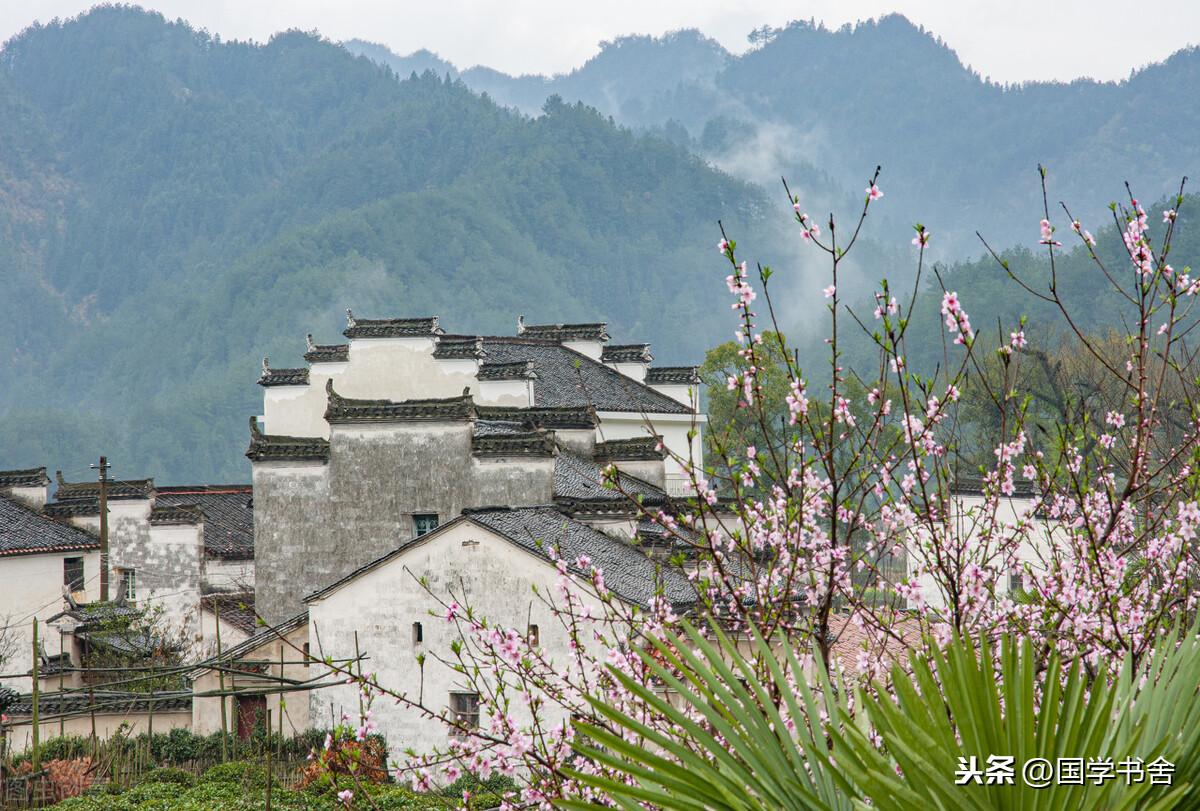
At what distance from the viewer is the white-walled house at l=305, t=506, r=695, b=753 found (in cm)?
2116

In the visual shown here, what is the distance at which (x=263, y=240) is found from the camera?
526 feet

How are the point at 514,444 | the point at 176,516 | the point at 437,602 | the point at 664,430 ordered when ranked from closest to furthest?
1. the point at 437,602
2. the point at 514,444
3. the point at 176,516
4. the point at 664,430

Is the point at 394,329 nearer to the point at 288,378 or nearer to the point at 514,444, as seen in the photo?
the point at 288,378

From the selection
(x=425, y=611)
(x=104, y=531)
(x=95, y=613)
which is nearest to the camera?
(x=425, y=611)

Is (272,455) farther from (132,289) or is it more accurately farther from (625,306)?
(132,289)

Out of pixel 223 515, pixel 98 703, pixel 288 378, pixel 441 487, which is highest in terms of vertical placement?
pixel 288 378

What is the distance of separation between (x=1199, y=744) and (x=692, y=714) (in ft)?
16.9

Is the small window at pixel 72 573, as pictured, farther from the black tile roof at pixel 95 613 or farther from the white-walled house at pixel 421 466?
the white-walled house at pixel 421 466

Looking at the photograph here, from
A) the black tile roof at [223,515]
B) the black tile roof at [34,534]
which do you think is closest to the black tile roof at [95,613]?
the black tile roof at [34,534]

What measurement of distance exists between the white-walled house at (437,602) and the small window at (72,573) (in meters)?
16.0


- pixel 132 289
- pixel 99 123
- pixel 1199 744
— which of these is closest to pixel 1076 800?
pixel 1199 744

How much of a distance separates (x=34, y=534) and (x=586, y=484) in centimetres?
1682

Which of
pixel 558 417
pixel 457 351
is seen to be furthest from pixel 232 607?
pixel 558 417

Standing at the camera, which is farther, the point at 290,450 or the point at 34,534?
the point at 34,534
